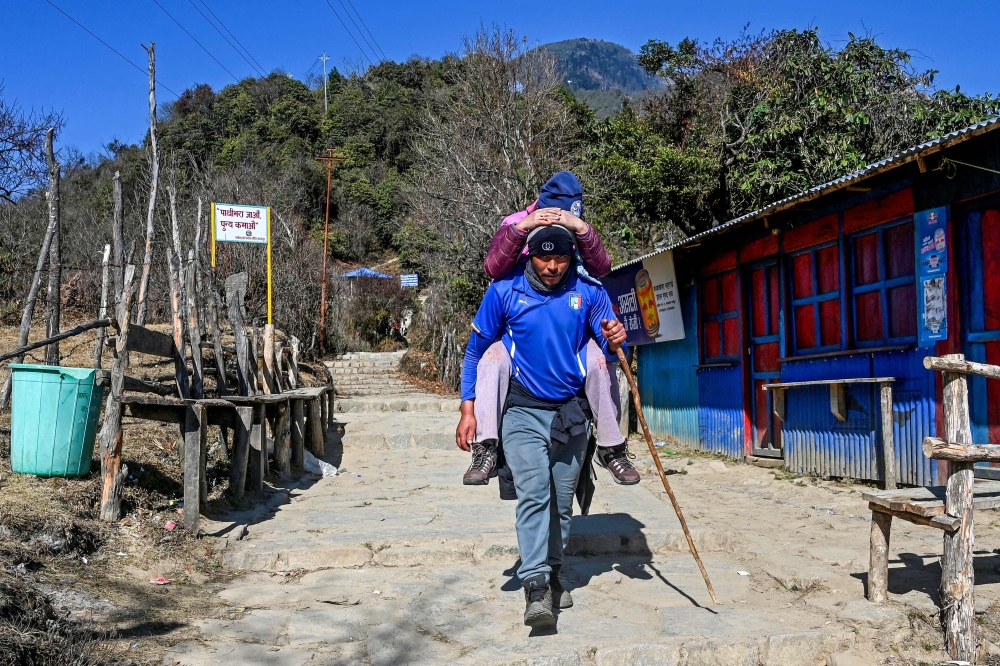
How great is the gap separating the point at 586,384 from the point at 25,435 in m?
3.75

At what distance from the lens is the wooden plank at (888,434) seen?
6.59 m

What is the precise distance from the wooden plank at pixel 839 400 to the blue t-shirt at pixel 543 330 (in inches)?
177

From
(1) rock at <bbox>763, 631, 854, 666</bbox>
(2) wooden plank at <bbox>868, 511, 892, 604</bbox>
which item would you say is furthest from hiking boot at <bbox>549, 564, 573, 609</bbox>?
(2) wooden plank at <bbox>868, 511, 892, 604</bbox>

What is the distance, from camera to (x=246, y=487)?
6230mm

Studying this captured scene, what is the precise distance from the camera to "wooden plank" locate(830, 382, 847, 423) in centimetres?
738

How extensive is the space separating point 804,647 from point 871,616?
0.44m

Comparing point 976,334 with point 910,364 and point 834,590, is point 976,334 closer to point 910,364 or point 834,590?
point 910,364

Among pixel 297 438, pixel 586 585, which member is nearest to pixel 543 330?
pixel 586 585

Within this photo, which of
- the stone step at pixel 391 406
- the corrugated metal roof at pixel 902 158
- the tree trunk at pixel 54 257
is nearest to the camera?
the corrugated metal roof at pixel 902 158

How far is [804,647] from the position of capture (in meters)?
3.41

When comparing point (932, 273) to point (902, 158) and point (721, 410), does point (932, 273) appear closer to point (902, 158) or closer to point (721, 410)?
point (902, 158)

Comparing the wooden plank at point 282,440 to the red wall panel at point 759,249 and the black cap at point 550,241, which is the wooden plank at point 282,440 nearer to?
the black cap at point 550,241

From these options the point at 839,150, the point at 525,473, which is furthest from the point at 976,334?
the point at 839,150

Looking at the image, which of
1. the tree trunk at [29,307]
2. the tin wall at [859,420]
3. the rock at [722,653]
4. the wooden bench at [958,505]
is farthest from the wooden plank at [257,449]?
the tin wall at [859,420]
